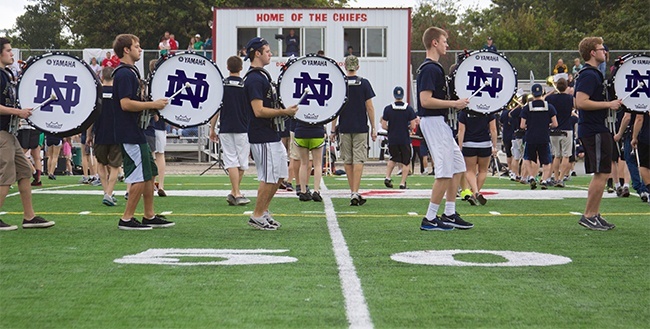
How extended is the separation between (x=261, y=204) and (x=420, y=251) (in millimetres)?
2309

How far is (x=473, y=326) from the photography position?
18.9 ft

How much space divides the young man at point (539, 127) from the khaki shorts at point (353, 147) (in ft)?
17.3

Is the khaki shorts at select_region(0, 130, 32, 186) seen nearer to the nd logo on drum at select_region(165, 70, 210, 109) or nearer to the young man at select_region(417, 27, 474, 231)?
the nd logo on drum at select_region(165, 70, 210, 109)

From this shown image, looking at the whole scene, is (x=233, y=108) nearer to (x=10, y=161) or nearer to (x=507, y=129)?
(x=10, y=161)

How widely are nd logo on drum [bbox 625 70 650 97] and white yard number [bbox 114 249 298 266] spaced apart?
490cm

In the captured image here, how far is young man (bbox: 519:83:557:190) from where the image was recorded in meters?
18.8

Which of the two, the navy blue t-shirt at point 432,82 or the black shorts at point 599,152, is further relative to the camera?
the black shorts at point 599,152

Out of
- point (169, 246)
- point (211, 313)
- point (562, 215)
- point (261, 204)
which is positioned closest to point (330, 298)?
point (211, 313)

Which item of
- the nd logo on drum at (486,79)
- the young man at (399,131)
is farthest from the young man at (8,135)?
the young man at (399,131)

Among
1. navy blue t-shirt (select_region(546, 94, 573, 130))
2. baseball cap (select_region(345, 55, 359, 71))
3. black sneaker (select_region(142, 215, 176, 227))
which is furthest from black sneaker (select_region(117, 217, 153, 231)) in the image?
navy blue t-shirt (select_region(546, 94, 573, 130))

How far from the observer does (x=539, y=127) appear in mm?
18812

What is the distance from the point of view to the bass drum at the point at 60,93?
1059cm

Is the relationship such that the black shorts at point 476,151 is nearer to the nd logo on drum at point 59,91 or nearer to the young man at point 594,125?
the young man at point 594,125

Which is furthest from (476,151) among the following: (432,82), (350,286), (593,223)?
(350,286)
